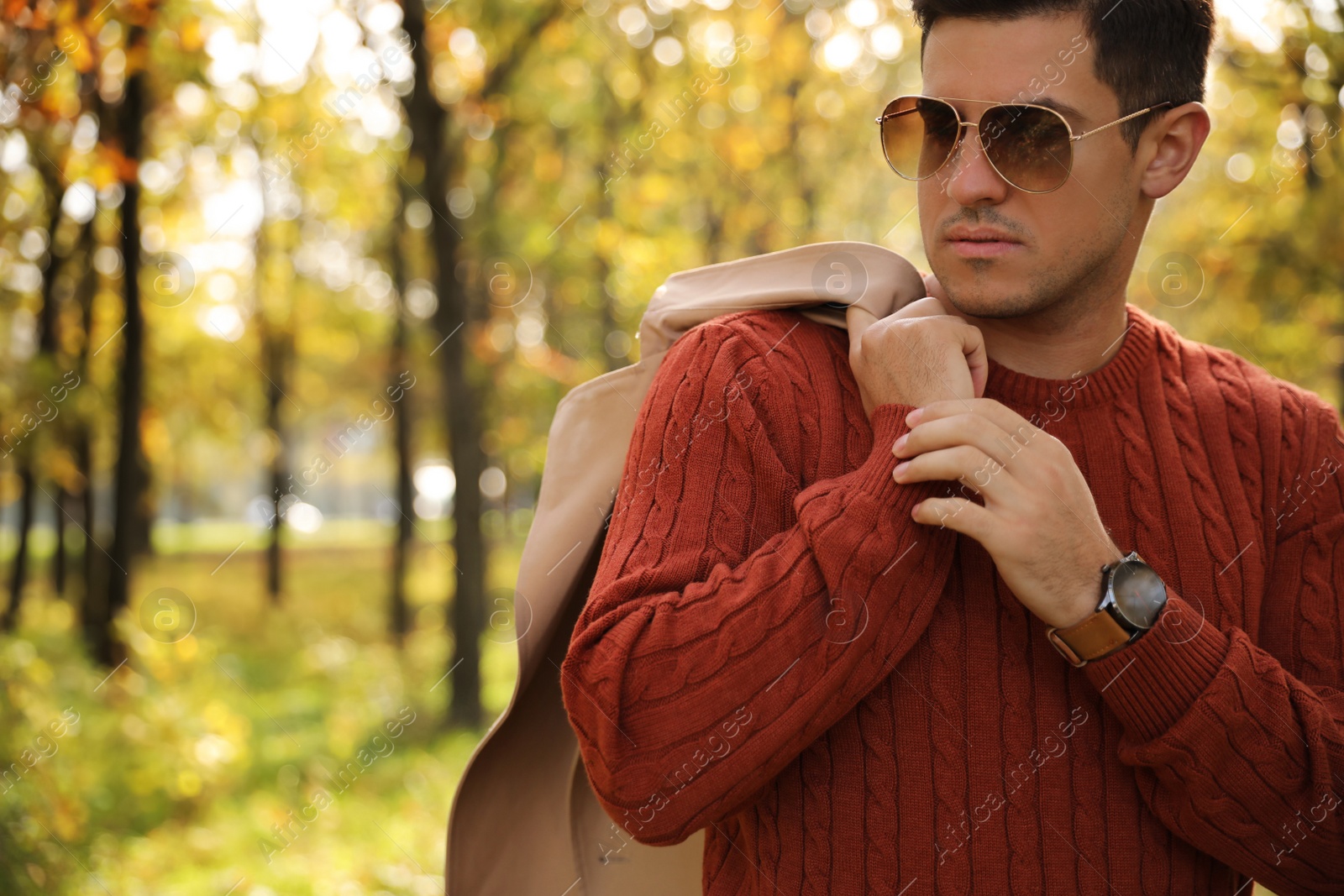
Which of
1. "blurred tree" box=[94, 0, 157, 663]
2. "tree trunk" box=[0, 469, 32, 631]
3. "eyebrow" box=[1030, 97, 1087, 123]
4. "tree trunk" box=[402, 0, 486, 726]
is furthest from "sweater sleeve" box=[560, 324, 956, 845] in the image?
"tree trunk" box=[0, 469, 32, 631]

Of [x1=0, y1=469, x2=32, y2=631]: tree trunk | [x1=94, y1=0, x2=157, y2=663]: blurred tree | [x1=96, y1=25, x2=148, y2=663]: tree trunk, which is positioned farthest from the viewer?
[x1=0, y1=469, x2=32, y2=631]: tree trunk

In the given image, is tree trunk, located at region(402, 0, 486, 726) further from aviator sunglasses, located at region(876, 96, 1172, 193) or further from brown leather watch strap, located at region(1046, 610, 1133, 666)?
brown leather watch strap, located at region(1046, 610, 1133, 666)

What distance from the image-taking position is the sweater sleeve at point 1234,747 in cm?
167

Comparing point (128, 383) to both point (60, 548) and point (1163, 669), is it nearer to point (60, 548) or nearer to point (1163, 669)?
point (60, 548)

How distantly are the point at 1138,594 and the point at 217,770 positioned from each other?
7.79m

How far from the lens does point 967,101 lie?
1925 mm

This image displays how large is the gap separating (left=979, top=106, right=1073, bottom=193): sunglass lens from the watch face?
715mm

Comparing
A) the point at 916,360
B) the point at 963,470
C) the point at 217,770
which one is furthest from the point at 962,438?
the point at 217,770

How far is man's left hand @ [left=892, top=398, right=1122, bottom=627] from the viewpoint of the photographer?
161 centimetres

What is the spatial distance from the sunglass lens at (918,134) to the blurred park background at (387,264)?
79cm

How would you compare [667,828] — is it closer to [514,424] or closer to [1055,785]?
[1055,785]

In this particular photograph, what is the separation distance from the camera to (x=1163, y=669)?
1.67m

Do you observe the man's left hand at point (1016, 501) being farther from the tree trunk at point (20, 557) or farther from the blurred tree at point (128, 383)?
the tree trunk at point (20, 557)

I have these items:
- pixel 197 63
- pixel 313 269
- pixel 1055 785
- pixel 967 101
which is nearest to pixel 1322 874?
pixel 1055 785
